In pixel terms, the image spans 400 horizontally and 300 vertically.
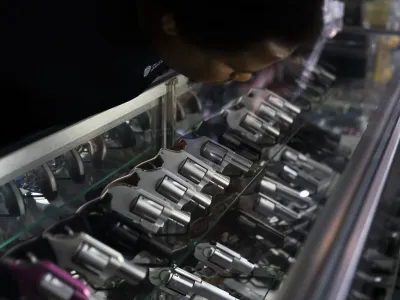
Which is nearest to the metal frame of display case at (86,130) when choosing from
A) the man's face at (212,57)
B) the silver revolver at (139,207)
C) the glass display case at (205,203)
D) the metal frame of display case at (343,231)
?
the glass display case at (205,203)

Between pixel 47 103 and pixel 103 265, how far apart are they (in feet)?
0.80

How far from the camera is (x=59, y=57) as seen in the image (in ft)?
2.30

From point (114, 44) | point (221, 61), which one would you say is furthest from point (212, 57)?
point (114, 44)

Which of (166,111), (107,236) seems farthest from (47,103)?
(166,111)

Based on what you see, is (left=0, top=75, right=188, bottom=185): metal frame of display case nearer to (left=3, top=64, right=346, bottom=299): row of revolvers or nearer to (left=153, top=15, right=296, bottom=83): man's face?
(left=3, top=64, right=346, bottom=299): row of revolvers

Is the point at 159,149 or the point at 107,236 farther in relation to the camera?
the point at 159,149

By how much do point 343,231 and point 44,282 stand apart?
36cm

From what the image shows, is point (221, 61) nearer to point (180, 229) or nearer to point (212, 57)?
point (212, 57)

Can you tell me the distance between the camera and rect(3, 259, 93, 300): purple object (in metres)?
0.59

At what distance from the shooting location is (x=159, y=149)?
99cm

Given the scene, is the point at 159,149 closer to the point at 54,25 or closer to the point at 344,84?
the point at 54,25

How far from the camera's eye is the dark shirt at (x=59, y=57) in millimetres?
669

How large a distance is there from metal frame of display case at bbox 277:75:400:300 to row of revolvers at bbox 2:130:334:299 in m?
0.10

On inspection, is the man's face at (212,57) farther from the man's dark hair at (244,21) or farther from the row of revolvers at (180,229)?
the row of revolvers at (180,229)
